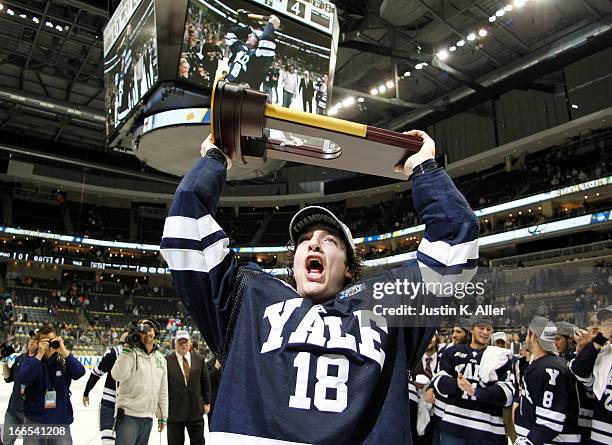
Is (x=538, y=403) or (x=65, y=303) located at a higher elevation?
(x=65, y=303)

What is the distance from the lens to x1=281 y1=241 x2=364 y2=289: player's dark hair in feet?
5.48

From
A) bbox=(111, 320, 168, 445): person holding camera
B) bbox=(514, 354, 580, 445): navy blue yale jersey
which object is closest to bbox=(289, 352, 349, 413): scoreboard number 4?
bbox=(514, 354, 580, 445): navy blue yale jersey

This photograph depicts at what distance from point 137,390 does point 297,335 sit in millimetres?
3827

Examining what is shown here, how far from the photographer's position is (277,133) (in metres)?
1.45

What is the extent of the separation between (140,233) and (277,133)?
3195cm

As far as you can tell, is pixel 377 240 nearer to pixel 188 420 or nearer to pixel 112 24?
pixel 112 24

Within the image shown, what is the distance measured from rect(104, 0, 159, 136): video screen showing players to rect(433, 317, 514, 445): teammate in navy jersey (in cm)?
587

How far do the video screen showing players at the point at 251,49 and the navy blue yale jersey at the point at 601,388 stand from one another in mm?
5385

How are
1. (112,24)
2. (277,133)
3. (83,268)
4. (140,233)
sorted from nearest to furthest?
(277,133), (112,24), (83,268), (140,233)

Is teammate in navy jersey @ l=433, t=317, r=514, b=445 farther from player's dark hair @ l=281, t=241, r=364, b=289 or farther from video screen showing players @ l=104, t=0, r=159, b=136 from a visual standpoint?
video screen showing players @ l=104, t=0, r=159, b=136

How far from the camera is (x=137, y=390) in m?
4.65

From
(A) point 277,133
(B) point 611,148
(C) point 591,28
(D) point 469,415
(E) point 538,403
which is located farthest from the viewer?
(B) point 611,148

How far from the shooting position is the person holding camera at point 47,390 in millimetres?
4395

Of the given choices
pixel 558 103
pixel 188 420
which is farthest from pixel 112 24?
pixel 558 103
